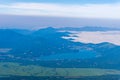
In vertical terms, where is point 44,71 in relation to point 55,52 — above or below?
below

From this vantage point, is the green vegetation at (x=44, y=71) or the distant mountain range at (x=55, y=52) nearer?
the green vegetation at (x=44, y=71)

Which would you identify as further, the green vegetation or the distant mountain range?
the distant mountain range

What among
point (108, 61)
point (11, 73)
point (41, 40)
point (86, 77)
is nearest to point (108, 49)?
point (108, 61)

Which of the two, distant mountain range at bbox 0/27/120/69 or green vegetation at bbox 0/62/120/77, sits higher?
distant mountain range at bbox 0/27/120/69

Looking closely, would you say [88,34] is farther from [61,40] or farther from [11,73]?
[11,73]

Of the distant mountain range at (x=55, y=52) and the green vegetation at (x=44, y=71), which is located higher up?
the distant mountain range at (x=55, y=52)
